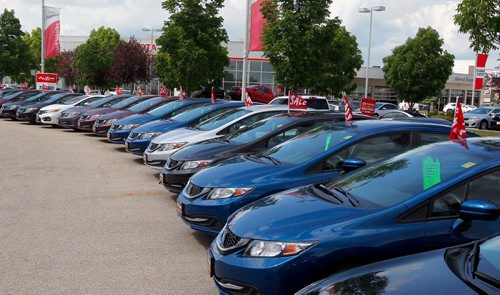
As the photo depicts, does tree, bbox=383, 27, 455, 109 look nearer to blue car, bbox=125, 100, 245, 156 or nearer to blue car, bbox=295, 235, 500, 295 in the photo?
blue car, bbox=125, 100, 245, 156

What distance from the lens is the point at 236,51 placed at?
58.6m

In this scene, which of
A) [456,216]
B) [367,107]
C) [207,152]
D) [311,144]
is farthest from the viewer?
[367,107]

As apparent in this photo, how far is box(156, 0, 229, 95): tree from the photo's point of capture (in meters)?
24.0

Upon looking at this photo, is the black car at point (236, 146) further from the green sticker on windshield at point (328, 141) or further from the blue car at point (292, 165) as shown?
the green sticker on windshield at point (328, 141)

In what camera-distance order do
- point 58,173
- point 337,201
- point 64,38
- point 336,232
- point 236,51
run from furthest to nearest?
1. point 64,38
2. point 236,51
3. point 58,173
4. point 337,201
5. point 336,232

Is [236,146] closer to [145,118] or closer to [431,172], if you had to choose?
[431,172]

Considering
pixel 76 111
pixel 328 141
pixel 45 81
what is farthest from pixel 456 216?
pixel 45 81

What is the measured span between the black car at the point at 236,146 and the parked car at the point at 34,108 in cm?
1717

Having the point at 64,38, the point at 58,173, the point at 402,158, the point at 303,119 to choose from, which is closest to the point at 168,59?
the point at 58,173

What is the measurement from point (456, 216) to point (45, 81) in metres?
37.0

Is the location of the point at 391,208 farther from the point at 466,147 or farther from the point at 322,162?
the point at 322,162

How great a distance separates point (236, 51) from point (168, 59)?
113 feet

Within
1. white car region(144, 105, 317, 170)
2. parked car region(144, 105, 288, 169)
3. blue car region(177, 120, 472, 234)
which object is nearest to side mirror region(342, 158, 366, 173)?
blue car region(177, 120, 472, 234)

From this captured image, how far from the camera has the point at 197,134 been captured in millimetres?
10445
